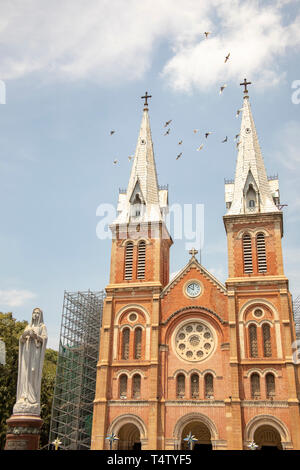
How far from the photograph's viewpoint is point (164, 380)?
111 feet

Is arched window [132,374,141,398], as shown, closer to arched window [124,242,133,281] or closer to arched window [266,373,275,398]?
arched window [124,242,133,281]

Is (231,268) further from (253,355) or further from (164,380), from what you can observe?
(164,380)

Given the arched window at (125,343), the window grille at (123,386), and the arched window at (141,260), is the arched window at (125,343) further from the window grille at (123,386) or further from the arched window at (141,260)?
the arched window at (141,260)

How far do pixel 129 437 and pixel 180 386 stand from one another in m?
5.32

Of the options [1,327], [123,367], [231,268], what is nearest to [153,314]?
[123,367]

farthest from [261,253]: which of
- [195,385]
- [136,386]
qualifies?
[136,386]

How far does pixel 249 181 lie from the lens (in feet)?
132

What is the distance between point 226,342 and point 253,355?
205 centimetres

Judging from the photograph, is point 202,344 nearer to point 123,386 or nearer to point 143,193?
point 123,386

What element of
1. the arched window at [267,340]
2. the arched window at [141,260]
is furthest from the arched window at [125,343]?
the arched window at [267,340]

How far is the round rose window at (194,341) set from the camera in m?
34.3

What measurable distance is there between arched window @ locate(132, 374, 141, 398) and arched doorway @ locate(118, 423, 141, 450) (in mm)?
2012

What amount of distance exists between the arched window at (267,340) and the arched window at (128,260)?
36.9ft

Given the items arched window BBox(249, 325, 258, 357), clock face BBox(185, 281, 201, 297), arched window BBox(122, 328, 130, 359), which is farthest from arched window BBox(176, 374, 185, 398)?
clock face BBox(185, 281, 201, 297)
